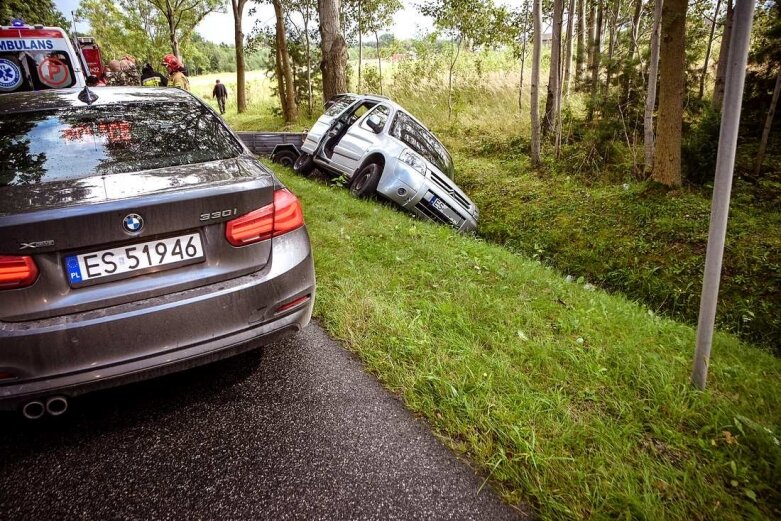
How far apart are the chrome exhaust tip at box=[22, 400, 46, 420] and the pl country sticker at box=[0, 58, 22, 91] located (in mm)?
9091

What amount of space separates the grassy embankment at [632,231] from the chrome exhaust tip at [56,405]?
5.37 meters

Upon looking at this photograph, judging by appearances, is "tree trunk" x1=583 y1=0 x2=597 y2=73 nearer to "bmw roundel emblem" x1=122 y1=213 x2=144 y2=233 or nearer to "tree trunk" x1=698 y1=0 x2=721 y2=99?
"tree trunk" x1=698 y1=0 x2=721 y2=99

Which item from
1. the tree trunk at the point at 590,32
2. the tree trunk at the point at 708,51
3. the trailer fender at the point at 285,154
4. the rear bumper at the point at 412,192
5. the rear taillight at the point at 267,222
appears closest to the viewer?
the rear taillight at the point at 267,222

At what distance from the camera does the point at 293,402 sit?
239 centimetres

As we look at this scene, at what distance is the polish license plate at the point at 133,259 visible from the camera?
1764 mm

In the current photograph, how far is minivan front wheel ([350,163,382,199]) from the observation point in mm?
6695

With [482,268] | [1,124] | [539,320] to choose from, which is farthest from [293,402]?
[482,268]

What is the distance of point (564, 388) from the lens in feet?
8.04

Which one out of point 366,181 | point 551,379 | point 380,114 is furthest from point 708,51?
point 551,379

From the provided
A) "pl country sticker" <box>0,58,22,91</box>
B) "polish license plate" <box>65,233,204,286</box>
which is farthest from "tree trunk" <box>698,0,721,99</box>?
"pl country sticker" <box>0,58,22,91</box>

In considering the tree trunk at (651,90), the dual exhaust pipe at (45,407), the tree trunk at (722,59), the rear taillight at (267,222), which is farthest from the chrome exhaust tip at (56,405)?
the tree trunk at (722,59)

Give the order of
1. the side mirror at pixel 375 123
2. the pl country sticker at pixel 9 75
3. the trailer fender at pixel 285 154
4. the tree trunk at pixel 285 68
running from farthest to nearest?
1. the tree trunk at pixel 285 68
2. the trailer fender at pixel 285 154
3. the pl country sticker at pixel 9 75
4. the side mirror at pixel 375 123

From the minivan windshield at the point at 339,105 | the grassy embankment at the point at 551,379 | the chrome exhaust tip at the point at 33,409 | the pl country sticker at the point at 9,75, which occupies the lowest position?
the grassy embankment at the point at 551,379

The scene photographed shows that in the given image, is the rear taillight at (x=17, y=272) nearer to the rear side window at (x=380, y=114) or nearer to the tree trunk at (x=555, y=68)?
the rear side window at (x=380, y=114)
